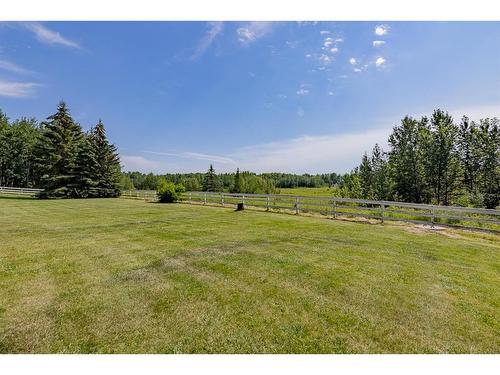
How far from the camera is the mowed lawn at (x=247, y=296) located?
329 cm

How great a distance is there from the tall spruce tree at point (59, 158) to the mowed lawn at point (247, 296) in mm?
27455

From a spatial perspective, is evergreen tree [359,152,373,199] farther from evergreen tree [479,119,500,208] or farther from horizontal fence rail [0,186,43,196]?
horizontal fence rail [0,186,43,196]

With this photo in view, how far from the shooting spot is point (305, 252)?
7.24 metres

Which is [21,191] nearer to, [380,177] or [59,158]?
[59,158]

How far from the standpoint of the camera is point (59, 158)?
31.7 metres

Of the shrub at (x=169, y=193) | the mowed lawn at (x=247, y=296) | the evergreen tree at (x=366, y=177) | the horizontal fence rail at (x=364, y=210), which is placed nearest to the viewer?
the mowed lawn at (x=247, y=296)

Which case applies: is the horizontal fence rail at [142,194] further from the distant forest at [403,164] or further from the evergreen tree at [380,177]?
the evergreen tree at [380,177]

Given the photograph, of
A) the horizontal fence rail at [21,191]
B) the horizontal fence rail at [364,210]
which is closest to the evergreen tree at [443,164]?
the horizontal fence rail at [364,210]

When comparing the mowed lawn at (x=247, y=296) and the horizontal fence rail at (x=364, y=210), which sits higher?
the horizontal fence rail at (x=364, y=210)

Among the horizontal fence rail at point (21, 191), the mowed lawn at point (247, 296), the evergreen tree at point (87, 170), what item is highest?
the evergreen tree at point (87, 170)

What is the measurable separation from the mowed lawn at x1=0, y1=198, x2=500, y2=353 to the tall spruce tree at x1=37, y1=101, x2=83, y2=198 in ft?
90.1

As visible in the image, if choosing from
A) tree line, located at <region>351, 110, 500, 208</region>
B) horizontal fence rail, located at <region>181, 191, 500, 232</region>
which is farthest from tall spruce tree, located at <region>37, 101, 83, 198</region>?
tree line, located at <region>351, 110, 500, 208</region>

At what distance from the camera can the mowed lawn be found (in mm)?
3287

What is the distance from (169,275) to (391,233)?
833 centimetres
